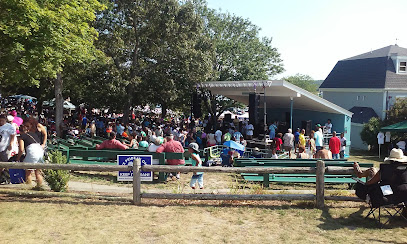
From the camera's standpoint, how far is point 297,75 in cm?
10712

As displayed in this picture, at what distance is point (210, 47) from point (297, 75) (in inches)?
Result: 3373

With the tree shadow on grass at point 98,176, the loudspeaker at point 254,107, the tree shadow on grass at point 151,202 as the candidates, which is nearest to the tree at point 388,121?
the loudspeaker at point 254,107

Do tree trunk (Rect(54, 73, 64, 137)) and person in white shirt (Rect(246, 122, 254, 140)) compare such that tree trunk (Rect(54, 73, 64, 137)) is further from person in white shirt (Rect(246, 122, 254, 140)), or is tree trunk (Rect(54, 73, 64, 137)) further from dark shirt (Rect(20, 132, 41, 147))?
dark shirt (Rect(20, 132, 41, 147))

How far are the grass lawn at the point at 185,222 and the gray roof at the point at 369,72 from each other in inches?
1093

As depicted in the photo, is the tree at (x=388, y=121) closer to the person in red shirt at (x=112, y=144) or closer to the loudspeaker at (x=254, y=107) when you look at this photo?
the loudspeaker at (x=254, y=107)

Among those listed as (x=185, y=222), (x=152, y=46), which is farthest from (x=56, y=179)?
(x=152, y=46)

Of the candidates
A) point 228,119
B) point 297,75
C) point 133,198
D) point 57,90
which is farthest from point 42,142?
point 297,75

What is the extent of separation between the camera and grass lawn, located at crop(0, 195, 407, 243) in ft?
19.0

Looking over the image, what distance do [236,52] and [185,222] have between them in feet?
93.5

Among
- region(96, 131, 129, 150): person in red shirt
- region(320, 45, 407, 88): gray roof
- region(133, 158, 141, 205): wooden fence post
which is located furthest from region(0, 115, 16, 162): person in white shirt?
region(320, 45, 407, 88): gray roof

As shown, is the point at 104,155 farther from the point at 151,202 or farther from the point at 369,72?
the point at 369,72

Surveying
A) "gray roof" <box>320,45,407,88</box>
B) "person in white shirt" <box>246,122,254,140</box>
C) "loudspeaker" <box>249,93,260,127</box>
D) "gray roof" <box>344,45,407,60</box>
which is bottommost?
"person in white shirt" <box>246,122,254,140</box>

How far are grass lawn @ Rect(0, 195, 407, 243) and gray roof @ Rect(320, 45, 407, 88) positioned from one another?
27764mm

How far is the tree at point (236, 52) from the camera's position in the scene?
33375mm
